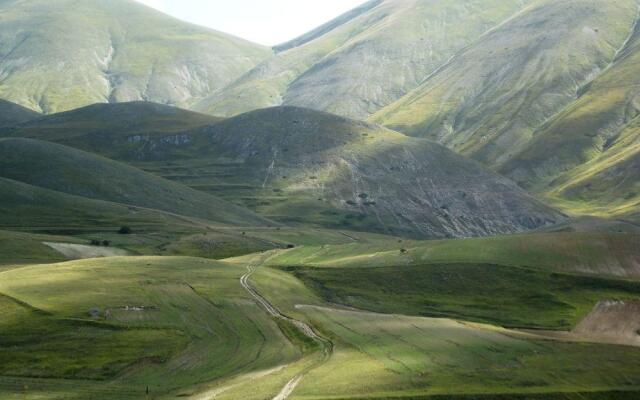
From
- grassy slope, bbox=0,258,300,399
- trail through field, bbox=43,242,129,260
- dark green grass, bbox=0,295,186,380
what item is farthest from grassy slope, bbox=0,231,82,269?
dark green grass, bbox=0,295,186,380

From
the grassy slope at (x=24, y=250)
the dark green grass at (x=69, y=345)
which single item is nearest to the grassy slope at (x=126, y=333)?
the dark green grass at (x=69, y=345)

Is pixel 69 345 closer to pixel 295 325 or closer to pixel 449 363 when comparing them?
pixel 295 325

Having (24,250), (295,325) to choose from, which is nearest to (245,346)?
(295,325)

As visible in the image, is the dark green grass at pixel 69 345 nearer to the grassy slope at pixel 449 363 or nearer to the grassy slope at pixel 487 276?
the grassy slope at pixel 449 363

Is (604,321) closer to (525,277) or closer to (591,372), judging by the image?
(525,277)

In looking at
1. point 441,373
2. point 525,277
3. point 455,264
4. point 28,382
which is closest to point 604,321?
point 525,277

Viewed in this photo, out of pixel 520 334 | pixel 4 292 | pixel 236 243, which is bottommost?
pixel 236 243
